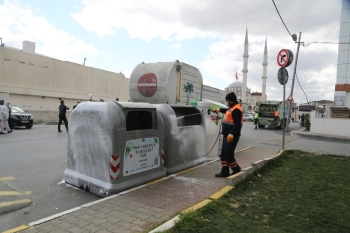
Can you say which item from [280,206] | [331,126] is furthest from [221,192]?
[331,126]

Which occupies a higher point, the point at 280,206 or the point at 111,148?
the point at 111,148

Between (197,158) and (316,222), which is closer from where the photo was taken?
(316,222)

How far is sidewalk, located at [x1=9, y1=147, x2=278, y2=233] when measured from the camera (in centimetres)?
333

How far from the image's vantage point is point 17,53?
27219mm

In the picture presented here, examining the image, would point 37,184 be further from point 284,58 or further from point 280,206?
point 284,58

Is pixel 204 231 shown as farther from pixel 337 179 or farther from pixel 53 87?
pixel 53 87

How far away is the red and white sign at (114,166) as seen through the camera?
453 cm

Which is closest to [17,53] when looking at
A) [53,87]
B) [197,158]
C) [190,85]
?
[53,87]

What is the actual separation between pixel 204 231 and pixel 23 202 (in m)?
2.99

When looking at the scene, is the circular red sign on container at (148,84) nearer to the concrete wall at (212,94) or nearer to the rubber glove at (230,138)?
the concrete wall at (212,94)

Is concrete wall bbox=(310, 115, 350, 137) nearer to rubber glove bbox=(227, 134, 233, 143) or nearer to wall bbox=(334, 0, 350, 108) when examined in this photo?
wall bbox=(334, 0, 350, 108)

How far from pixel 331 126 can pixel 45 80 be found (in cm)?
2817

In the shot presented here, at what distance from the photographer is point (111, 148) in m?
4.51

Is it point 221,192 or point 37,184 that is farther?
point 37,184
